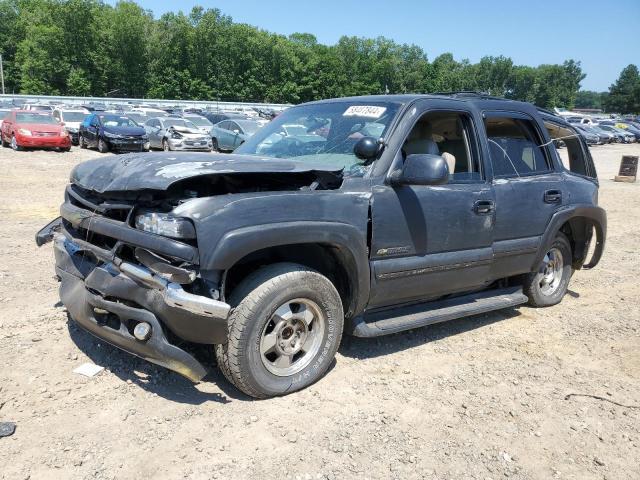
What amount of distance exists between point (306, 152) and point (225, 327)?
1736mm

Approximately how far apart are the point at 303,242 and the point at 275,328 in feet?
1.83

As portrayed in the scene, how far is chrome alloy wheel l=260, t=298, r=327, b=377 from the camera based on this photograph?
3.47 meters

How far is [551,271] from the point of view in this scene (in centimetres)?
576

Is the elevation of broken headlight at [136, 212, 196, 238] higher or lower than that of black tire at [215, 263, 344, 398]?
higher

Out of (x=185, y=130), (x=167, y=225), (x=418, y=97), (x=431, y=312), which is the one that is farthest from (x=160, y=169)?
A: (x=185, y=130)

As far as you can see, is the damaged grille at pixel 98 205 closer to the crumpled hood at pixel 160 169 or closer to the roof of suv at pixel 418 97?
the crumpled hood at pixel 160 169

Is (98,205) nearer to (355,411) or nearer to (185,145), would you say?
(355,411)

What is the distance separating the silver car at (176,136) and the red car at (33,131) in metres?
3.63

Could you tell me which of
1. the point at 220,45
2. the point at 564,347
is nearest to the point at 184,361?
the point at 564,347

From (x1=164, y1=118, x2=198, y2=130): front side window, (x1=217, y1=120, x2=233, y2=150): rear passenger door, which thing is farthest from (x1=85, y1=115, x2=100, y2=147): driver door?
(x1=217, y1=120, x2=233, y2=150): rear passenger door

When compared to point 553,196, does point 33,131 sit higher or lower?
lower

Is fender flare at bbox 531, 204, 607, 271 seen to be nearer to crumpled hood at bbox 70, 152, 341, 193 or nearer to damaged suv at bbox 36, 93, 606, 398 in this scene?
damaged suv at bbox 36, 93, 606, 398

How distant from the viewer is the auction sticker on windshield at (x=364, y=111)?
14.0 ft

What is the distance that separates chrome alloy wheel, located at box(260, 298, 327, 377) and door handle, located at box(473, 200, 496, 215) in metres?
1.61
